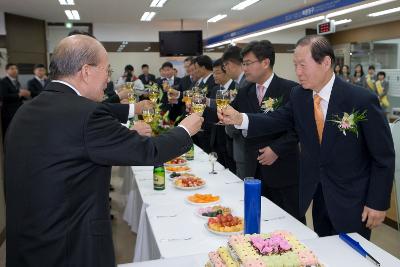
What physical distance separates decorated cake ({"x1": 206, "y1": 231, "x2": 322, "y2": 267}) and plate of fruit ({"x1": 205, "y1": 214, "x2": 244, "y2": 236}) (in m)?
0.44

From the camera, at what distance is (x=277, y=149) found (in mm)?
2980

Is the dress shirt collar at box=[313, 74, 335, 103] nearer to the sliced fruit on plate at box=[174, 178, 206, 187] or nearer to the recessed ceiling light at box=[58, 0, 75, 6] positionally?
the sliced fruit on plate at box=[174, 178, 206, 187]

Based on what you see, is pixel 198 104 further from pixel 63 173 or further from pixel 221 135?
pixel 221 135

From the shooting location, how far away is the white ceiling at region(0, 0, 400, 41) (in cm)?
988

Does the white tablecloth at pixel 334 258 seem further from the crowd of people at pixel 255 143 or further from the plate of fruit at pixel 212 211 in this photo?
the plate of fruit at pixel 212 211

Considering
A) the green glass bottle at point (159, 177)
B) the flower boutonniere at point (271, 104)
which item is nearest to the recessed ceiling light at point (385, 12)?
the flower boutonniere at point (271, 104)

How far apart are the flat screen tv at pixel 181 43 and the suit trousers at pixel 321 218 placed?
9.54 m

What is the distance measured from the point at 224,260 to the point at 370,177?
Result: 1190mm

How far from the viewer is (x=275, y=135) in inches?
127

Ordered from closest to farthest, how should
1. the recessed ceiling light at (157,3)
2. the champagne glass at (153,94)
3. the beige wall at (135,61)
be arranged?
the champagne glass at (153,94), the recessed ceiling light at (157,3), the beige wall at (135,61)

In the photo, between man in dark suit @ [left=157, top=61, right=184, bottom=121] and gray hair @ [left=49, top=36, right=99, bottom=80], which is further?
man in dark suit @ [left=157, top=61, right=184, bottom=121]

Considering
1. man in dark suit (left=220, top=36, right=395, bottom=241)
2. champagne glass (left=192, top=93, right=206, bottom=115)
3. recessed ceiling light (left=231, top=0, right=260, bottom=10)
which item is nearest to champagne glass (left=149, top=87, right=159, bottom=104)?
champagne glass (left=192, top=93, right=206, bottom=115)

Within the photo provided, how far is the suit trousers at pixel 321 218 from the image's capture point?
2229 millimetres

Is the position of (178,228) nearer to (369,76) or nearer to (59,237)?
(59,237)
